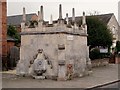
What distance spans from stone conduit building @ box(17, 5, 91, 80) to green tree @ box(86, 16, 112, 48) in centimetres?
1436

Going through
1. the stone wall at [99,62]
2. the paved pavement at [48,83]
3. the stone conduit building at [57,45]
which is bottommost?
the paved pavement at [48,83]

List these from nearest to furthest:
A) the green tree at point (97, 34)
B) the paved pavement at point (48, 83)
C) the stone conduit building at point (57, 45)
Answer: the paved pavement at point (48, 83)
the stone conduit building at point (57, 45)
the green tree at point (97, 34)

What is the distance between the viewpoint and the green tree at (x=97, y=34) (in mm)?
42531

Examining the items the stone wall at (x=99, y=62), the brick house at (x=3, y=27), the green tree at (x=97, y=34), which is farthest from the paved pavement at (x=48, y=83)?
the green tree at (x=97, y=34)

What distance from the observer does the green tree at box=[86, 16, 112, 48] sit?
42.5 meters

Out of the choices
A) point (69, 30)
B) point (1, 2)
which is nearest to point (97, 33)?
point (1, 2)

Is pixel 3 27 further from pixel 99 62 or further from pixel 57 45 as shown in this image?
pixel 57 45

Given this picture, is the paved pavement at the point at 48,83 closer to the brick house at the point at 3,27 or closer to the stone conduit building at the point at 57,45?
the stone conduit building at the point at 57,45

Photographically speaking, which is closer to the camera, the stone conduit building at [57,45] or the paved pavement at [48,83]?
the paved pavement at [48,83]

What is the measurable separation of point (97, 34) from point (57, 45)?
18.0 metres

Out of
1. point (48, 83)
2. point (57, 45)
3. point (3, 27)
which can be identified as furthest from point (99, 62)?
point (48, 83)

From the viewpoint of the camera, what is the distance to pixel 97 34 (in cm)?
4244

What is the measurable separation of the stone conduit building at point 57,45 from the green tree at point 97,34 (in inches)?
565

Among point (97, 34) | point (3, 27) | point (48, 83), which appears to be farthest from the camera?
point (97, 34)
